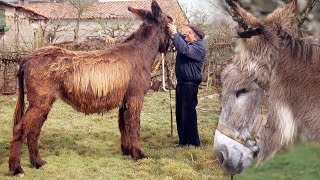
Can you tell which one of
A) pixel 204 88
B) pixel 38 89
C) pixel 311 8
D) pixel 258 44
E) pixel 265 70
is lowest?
pixel 204 88

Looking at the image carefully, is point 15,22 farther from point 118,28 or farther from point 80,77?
point 80,77

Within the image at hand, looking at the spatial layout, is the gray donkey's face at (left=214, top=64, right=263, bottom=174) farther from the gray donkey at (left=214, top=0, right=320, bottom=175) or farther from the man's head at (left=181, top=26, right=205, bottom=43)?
the man's head at (left=181, top=26, right=205, bottom=43)

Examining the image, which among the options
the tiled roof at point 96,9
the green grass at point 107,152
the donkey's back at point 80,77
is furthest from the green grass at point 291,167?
the tiled roof at point 96,9

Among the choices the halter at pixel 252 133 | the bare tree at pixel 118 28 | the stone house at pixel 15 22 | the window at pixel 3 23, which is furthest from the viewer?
the window at pixel 3 23

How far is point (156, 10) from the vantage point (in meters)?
6.64

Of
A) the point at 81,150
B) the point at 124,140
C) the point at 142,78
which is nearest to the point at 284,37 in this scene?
the point at 142,78

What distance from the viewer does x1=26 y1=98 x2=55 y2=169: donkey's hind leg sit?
5895 millimetres

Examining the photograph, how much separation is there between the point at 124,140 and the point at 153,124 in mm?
2539

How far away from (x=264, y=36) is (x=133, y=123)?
4252 millimetres

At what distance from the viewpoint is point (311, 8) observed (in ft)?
10.5

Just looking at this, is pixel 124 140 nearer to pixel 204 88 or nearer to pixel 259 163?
pixel 259 163

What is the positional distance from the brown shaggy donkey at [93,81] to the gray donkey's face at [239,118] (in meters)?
3.79

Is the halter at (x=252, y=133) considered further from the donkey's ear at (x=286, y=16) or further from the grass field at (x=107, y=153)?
the grass field at (x=107, y=153)

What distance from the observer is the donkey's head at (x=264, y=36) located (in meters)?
2.52
